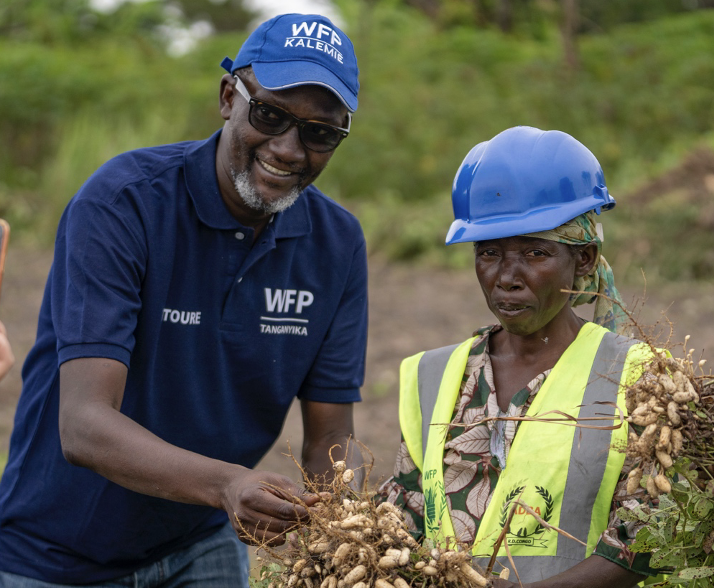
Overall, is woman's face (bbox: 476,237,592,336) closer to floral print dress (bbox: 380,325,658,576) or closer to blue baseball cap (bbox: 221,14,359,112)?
Result: floral print dress (bbox: 380,325,658,576)

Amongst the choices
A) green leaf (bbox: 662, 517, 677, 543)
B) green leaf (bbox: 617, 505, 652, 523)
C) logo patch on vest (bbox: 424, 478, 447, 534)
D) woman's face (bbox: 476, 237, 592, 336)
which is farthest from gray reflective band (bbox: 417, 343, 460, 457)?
green leaf (bbox: 662, 517, 677, 543)

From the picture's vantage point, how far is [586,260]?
246cm

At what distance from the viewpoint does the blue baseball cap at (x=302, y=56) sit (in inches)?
103

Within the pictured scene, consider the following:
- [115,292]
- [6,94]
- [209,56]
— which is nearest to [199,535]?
[115,292]

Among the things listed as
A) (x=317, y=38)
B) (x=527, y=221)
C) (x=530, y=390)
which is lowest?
(x=530, y=390)

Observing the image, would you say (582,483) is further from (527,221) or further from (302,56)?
(302,56)

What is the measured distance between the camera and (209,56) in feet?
51.9

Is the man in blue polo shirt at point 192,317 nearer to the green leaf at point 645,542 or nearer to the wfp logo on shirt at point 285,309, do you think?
the wfp logo on shirt at point 285,309

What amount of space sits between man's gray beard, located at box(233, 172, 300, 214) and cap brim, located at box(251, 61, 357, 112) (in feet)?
0.96

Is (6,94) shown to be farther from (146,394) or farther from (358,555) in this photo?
(358,555)

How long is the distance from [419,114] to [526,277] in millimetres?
10660

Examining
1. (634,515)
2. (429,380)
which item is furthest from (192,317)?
(634,515)

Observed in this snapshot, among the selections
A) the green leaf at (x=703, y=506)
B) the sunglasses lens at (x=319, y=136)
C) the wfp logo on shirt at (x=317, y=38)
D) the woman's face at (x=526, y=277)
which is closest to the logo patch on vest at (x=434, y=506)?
the woman's face at (x=526, y=277)

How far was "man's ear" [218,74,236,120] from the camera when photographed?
2848mm
